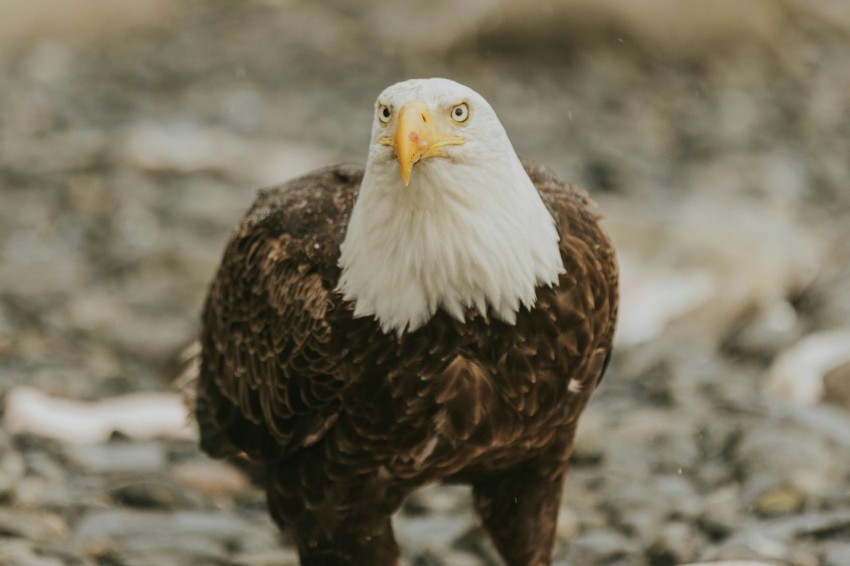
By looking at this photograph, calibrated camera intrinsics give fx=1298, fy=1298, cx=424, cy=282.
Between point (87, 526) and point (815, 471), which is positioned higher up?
point (815, 471)

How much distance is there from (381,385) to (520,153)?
6832mm

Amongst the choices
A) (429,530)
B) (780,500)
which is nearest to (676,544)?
(780,500)

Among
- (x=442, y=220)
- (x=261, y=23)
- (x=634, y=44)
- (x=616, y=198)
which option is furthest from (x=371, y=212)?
(x=261, y=23)

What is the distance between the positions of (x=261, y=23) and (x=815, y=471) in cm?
1053

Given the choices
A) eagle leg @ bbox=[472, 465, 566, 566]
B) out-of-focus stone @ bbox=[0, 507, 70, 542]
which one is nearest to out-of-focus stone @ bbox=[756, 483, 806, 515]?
eagle leg @ bbox=[472, 465, 566, 566]

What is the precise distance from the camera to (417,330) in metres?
3.79

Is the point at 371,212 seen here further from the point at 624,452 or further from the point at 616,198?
the point at 616,198

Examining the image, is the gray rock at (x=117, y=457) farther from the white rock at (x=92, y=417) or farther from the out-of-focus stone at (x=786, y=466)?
the out-of-focus stone at (x=786, y=466)

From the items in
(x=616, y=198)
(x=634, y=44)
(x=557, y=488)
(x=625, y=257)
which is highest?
(x=634, y=44)

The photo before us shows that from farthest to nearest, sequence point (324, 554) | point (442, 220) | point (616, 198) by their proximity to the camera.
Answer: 1. point (616, 198)
2. point (324, 554)
3. point (442, 220)

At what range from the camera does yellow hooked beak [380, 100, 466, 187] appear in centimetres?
336

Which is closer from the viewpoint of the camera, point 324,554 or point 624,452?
point 324,554

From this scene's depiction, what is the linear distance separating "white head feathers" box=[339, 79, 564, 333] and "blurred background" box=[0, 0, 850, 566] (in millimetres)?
1664

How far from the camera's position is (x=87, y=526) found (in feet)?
16.8
